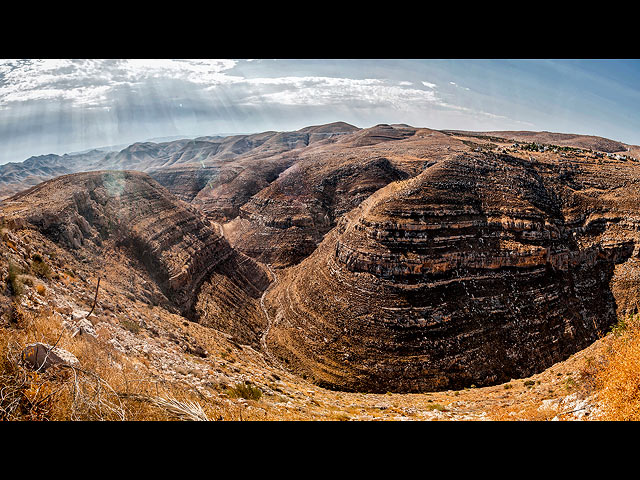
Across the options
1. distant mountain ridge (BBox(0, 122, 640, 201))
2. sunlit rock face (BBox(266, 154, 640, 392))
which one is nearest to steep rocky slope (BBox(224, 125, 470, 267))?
sunlit rock face (BBox(266, 154, 640, 392))

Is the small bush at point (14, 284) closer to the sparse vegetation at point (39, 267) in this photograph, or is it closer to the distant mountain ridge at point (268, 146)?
the sparse vegetation at point (39, 267)

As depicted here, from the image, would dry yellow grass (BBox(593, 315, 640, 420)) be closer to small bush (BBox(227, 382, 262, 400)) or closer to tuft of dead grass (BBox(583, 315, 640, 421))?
tuft of dead grass (BBox(583, 315, 640, 421))

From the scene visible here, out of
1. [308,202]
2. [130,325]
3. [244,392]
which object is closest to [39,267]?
[130,325]

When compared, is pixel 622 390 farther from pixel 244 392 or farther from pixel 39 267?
pixel 39 267

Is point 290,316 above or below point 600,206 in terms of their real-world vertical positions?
below

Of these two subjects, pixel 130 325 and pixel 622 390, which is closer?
pixel 622 390
